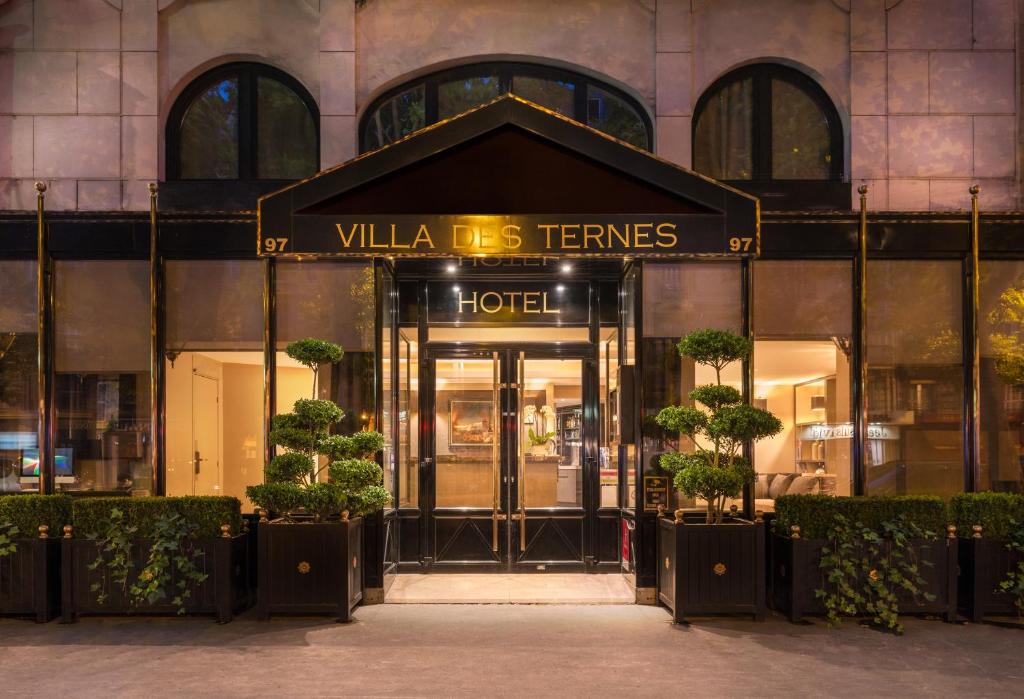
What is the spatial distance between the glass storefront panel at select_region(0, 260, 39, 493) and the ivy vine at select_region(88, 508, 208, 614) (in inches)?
74.6

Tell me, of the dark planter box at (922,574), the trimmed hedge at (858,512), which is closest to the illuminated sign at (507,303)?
the trimmed hedge at (858,512)

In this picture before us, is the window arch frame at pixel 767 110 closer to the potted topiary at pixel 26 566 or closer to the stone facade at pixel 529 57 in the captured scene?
the stone facade at pixel 529 57

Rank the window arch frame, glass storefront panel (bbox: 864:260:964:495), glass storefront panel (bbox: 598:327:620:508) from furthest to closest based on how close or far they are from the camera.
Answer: glass storefront panel (bbox: 598:327:620:508) < the window arch frame < glass storefront panel (bbox: 864:260:964:495)

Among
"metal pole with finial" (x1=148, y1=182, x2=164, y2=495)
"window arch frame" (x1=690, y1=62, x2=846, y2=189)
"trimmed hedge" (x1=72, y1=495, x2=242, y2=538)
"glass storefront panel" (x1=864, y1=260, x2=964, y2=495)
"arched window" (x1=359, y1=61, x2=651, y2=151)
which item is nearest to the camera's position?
"trimmed hedge" (x1=72, y1=495, x2=242, y2=538)

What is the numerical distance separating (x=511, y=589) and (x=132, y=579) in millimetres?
4140

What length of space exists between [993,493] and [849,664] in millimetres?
3150

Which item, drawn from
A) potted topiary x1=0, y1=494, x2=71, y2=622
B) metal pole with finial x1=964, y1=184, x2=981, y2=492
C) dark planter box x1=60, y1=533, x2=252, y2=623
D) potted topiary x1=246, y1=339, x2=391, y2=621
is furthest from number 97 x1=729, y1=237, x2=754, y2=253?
potted topiary x1=0, y1=494, x2=71, y2=622

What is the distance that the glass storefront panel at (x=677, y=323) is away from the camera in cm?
1037

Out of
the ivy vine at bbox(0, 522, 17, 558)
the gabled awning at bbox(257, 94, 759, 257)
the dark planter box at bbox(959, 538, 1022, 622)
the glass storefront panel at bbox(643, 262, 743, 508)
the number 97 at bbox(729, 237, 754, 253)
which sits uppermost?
the gabled awning at bbox(257, 94, 759, 257)

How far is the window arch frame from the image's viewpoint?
11.1m

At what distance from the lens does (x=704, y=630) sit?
8938mm

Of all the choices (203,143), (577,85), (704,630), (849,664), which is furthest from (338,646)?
(577,85)

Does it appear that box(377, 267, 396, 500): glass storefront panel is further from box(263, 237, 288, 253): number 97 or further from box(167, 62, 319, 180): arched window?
box(167, 62, 319, 180): arched window

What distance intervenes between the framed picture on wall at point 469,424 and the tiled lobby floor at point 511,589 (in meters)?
1.70
